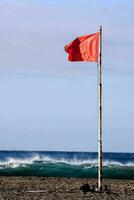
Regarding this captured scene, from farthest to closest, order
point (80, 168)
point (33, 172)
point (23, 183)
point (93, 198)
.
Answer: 1. point (80, 168)
2. point (33, 172)
3. point (23, 183)
4. point (93, 198)

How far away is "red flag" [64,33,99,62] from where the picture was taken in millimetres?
27734

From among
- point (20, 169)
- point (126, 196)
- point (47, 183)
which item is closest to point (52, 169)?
point (20, 169)

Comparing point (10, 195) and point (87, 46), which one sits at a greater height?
point (87, 46)

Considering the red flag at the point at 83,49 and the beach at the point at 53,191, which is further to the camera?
the red flag at the point at 83,49

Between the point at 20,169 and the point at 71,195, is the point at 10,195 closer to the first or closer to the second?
the point at 71,195

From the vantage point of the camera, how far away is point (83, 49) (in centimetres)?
2780

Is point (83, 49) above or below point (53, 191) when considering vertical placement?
above

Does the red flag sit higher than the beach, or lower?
higher

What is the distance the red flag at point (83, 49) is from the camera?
91.0ft

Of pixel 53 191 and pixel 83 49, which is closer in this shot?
pixel 83 49

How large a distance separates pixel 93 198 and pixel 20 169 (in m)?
27.2

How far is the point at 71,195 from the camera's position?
90.2ft

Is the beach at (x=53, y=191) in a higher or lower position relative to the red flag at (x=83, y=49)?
lower

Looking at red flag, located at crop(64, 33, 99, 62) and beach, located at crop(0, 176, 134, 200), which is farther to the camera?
red flag, located at crop(64, 33, 99, 62)
